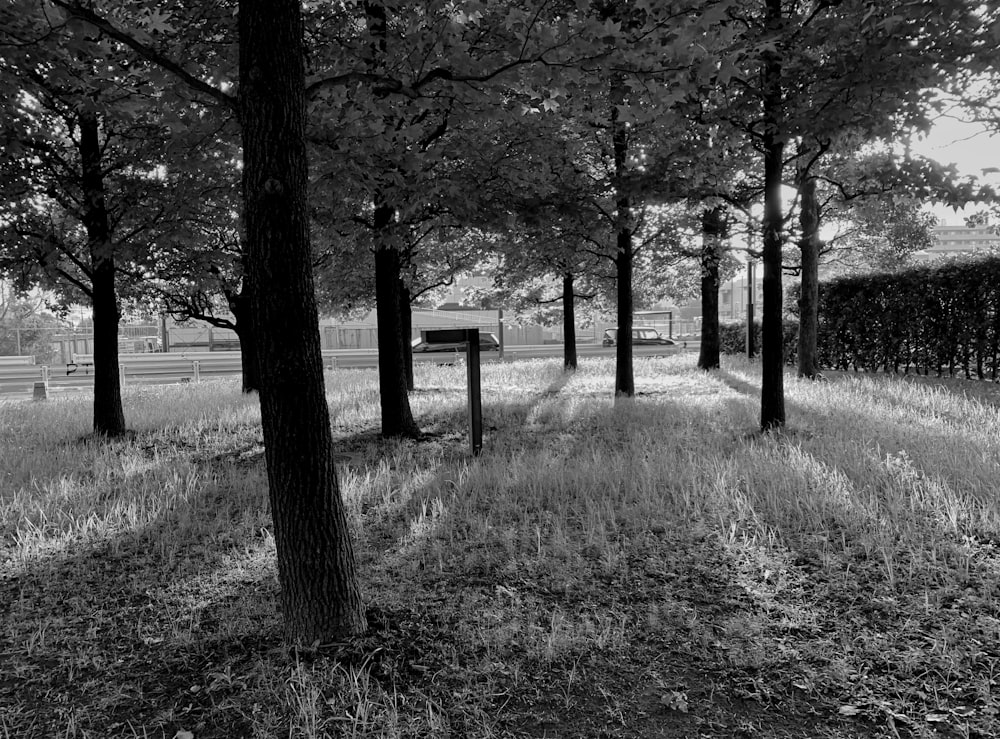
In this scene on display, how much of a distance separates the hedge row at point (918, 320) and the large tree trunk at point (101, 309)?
45.2 ft


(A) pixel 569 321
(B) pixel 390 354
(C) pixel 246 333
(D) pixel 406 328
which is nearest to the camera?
(B) pixel 390 354

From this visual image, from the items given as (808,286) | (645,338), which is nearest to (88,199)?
(808,286)

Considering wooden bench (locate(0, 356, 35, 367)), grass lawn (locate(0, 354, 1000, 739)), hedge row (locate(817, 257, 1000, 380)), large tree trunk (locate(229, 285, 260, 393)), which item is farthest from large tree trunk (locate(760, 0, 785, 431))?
wooden bench (locate(0, 356, 35, 367))

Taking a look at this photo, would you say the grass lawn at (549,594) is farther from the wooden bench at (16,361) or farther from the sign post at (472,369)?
the wooden bench at (16,361)

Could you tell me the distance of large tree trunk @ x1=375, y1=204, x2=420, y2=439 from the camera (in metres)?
8.15

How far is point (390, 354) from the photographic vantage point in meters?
8.16

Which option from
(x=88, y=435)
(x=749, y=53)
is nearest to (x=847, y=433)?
(x=749, y=53)

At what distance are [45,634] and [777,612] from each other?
3.61 metres

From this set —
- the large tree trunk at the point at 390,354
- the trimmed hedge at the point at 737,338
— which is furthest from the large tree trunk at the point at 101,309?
the trimmed hedge at the point at 737,338

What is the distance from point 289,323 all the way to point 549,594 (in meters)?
1.95

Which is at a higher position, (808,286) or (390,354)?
(808,286)

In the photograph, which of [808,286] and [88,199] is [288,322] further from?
[808,286]

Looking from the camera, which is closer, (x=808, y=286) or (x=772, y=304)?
(x=772, y=304)

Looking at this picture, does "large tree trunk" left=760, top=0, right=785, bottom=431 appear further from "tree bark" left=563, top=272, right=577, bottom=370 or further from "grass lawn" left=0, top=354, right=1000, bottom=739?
"tree bark" left=563, top=272, right=577, bottom=370
